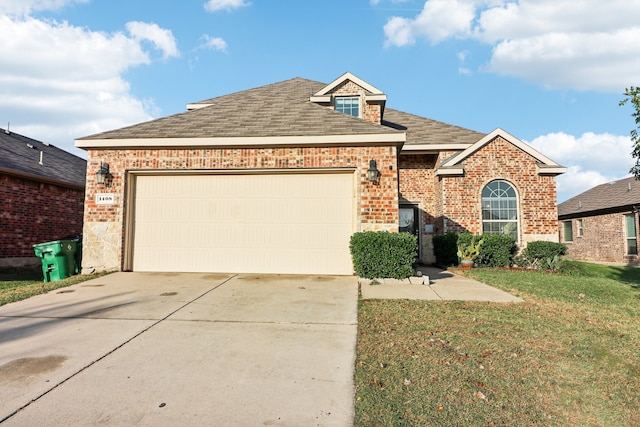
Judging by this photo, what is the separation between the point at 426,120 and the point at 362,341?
1393 centimetres

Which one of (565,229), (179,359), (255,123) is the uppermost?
(255,123)

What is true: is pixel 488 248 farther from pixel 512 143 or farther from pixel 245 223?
pixel 245 223

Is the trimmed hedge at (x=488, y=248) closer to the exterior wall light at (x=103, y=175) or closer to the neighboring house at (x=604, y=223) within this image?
the neighboring house at (x=604, y=223)

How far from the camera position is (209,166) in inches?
342

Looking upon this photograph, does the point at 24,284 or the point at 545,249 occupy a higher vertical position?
the point at 545,249

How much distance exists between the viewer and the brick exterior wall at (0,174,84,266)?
10273mm

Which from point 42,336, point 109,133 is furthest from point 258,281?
point 109,133

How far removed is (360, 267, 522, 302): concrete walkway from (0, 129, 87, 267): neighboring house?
35.8ft

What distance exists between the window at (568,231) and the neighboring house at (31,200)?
2618cm

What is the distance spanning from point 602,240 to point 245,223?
19.5 metres

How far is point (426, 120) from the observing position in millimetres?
15703

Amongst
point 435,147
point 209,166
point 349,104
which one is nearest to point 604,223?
point 435,147

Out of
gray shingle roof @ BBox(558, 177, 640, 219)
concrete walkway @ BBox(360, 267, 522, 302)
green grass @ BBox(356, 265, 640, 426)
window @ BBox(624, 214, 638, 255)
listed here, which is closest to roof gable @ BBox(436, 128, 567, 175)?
concrete walkway @ BBox(360, 267, 522, 302)

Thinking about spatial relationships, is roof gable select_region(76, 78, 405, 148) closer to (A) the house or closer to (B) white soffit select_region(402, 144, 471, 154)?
(A) the house
